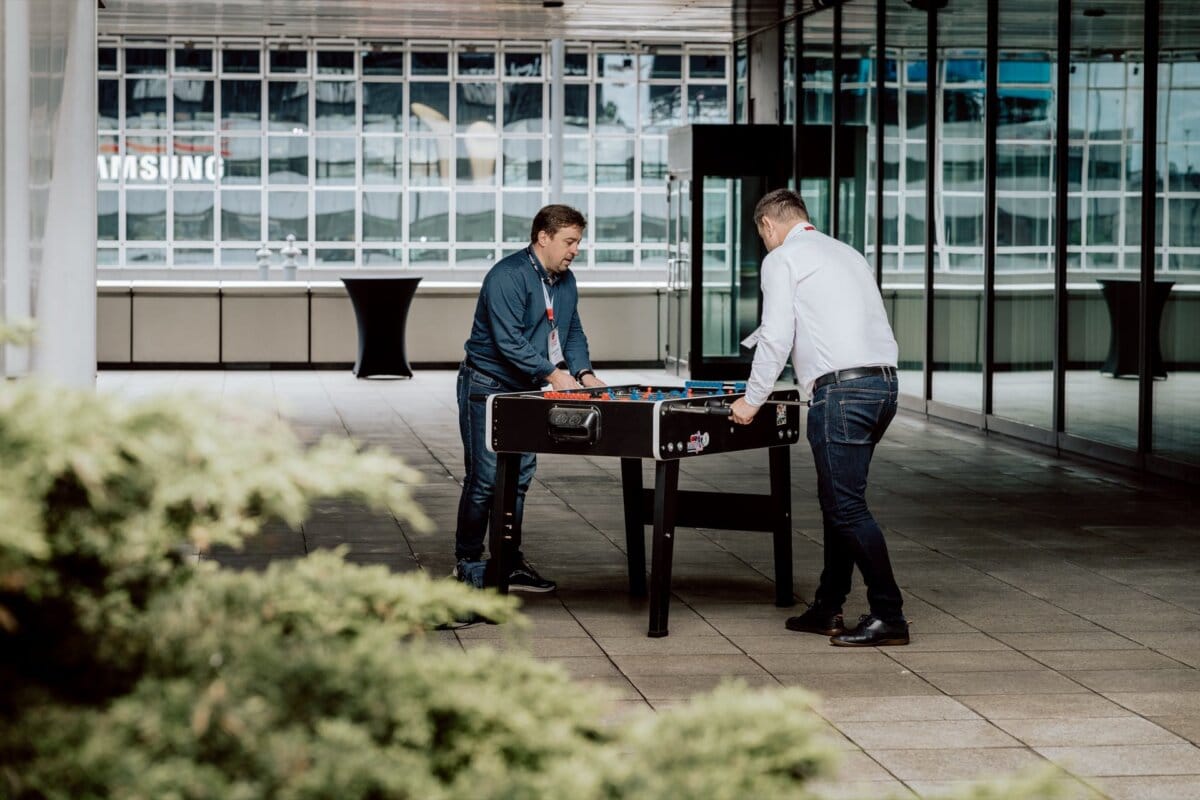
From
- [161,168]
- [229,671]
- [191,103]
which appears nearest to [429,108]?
[191,103]

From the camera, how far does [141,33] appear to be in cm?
2131

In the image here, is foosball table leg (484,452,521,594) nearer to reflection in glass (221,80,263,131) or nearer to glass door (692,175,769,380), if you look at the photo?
glass door (692,175,769,380)

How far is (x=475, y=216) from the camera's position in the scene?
29.7 m

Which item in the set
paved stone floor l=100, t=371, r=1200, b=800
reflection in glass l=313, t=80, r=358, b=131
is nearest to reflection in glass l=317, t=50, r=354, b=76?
reflection in glass l=313, t=80, r=358, b=131

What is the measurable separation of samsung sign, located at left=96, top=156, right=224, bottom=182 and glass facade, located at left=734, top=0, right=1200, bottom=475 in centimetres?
1429

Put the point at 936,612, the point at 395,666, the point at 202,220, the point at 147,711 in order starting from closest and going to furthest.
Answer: the point at 147,711
the point at 395,666
the point at 936,612
the point at 202,220

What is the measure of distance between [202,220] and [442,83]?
4.52 metres

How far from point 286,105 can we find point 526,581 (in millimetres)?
23131

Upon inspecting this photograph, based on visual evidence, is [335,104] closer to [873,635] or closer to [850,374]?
[850,374]

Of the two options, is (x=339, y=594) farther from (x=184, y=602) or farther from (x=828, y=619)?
(x=828, y=619)

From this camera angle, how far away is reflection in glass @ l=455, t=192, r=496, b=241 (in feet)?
97.3

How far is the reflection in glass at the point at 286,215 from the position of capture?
29.1 m

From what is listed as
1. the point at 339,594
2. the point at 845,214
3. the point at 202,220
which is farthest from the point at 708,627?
the point at 202,220

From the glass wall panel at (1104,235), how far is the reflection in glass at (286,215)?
18901 millimetres
